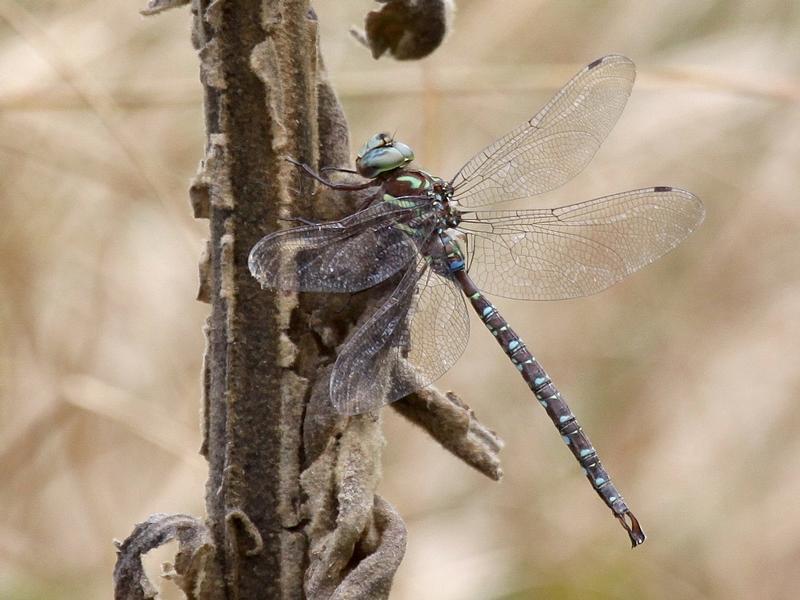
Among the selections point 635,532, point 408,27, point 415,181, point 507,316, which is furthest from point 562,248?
point 507,316

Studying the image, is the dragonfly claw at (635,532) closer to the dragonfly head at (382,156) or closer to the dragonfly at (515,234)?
the dragonfly at (515,234)

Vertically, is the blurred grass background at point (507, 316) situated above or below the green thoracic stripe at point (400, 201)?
above

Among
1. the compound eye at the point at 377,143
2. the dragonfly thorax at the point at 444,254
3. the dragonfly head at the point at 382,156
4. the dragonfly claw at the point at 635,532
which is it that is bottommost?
the dragonfly claw at the point at 635,532

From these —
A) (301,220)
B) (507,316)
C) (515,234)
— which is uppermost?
(507,316)

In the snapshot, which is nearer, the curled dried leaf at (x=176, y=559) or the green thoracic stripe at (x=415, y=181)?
the curled dried leaf at (x=176, y=559)

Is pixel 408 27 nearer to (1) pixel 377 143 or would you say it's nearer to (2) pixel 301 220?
(2) pixel 301 220

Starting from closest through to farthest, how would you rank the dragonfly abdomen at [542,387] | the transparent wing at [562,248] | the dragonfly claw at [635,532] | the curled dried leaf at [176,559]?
the curled dried leaf at [176,559] < the dragonfly claw at [635,532] < the dragonfly abdomen at [542,387] < the transparent wing at [562,248]

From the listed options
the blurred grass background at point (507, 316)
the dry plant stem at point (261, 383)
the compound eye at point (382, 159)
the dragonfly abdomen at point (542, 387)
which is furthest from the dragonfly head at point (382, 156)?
the blurred grass background at point (507, 316)
